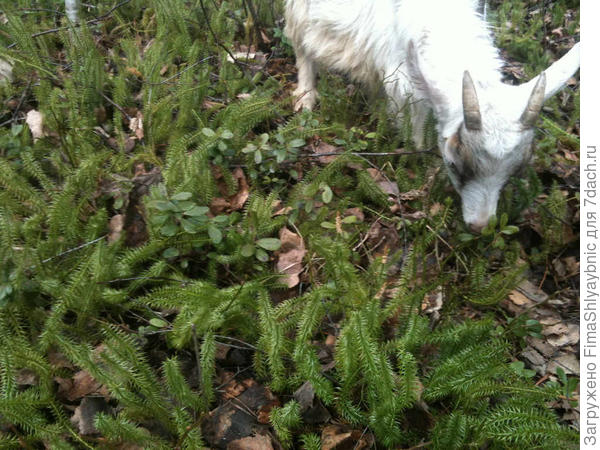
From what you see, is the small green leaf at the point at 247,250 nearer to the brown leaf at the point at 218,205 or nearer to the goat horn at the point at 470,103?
the brown leaf at the point at 218,205

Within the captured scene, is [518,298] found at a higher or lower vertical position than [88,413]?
lower

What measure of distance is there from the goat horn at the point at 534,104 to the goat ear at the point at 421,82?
60 cm

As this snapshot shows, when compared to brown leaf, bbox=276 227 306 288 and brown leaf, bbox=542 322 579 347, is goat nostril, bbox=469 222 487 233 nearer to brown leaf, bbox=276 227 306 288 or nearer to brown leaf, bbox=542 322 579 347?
brown leaf, bbox=542 322 579 347

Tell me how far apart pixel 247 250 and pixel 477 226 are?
5.24 ft

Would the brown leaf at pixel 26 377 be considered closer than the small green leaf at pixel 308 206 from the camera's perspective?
Yes

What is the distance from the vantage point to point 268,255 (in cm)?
290

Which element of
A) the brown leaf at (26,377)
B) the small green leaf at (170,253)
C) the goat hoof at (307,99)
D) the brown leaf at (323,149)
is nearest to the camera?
the brown leaf at (26,377)

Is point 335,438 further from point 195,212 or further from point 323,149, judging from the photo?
point 323,149

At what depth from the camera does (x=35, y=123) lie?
11.6 feet

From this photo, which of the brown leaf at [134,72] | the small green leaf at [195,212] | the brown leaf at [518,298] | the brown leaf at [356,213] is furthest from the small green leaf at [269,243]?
the brown leaf at [134,72]

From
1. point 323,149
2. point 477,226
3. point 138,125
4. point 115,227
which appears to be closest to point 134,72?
point 138,125

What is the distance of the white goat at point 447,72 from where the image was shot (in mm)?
2955
